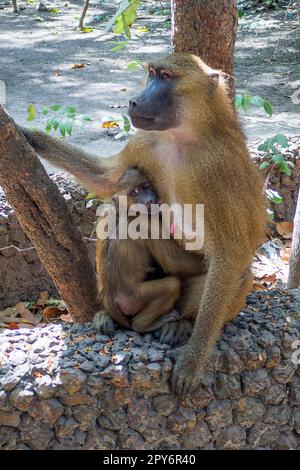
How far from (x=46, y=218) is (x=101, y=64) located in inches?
343

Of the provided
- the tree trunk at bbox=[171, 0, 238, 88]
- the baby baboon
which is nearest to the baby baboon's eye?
the baby baboon

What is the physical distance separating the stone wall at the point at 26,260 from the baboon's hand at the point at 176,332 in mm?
2613

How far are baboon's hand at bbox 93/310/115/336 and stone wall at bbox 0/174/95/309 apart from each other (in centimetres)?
232

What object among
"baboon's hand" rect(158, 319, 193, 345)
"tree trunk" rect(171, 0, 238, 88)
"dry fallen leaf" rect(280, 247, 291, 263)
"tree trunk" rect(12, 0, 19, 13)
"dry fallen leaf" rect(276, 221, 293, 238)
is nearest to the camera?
"baboon's hand" rect(158, 319, 193, 345)

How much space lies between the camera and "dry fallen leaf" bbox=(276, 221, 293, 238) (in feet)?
23.0

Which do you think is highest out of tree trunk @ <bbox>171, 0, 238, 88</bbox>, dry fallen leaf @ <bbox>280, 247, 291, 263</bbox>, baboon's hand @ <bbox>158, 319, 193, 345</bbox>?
tree trunk @ <bbox>171, 0, 238, 88</bbox>

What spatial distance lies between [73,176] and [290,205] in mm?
3492

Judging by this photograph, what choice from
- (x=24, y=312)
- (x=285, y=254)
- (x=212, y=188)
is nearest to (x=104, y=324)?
(x=212, y=188)

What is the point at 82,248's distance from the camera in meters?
3.99

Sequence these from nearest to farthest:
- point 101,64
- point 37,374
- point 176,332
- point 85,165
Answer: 1. point 37,374
2. point 176,332
3. point 85,165
4. point 101,64

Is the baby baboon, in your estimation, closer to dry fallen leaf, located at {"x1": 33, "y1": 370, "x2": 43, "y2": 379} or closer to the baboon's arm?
the baboon's arm

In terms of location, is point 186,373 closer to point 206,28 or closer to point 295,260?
point 295,260

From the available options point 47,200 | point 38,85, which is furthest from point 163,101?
point 38,85

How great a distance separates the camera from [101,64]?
472 inches
